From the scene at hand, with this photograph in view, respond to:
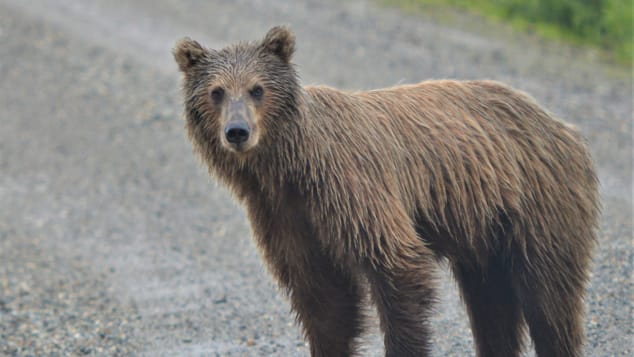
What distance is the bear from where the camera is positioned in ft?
16.5

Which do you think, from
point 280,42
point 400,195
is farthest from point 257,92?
point 400,195

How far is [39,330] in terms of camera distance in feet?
24.0

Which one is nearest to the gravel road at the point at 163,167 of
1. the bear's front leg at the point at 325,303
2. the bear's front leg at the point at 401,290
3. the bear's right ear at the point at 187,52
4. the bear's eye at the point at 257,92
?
the bear's front leg at the point at 325,303

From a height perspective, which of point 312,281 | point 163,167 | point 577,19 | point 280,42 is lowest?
point 312,281

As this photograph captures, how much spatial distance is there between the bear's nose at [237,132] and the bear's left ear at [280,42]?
0.55 m

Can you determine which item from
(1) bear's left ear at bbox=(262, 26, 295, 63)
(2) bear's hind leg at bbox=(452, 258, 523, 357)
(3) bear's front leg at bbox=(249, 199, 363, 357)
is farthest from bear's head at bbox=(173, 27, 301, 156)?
(2) bear's hind leg at bbox=(452, 258, 523, 357)

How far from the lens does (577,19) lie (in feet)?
44.8

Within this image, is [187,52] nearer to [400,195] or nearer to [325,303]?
[400,195]

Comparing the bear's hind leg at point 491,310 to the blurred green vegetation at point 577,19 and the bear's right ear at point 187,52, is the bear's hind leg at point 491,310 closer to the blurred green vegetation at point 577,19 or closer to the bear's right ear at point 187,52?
the bear's right ear at point 187,52

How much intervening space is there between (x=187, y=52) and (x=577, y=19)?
9.76 metres

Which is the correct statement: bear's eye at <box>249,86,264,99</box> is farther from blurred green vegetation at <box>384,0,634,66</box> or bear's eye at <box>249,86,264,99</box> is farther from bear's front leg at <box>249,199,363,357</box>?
blurred green vegetation at <box>384,0,634,66</box>

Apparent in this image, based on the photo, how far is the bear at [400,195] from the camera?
5039 millimetres

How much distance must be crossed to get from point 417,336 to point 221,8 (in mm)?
Result: 11152

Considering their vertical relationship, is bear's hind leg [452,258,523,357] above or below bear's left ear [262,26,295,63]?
below
